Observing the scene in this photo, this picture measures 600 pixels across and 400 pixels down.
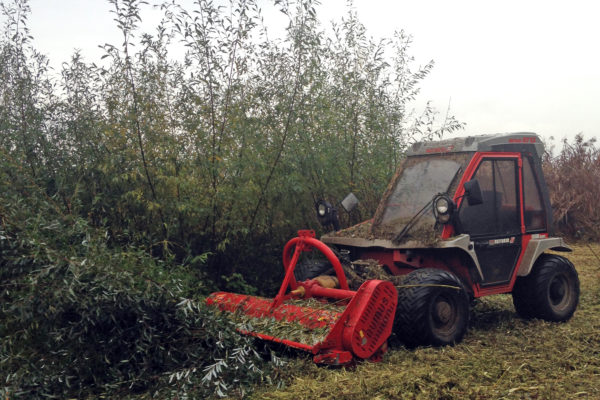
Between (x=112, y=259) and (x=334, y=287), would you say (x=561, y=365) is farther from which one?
(x=112, y=259)

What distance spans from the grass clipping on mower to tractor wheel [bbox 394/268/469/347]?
541mm

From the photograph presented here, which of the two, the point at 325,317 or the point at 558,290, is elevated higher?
the point at 325,317

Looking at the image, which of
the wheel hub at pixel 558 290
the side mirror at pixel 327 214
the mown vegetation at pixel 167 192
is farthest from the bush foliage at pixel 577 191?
the side mirror at pixel 327 214

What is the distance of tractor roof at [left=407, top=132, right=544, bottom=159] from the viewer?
6.15 meters

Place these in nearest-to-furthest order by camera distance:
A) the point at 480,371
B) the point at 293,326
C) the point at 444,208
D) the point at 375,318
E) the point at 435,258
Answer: the point at 480,371 < the point at 375,318 < the point at 293,326 < the point at 444,208 < the point at 435,258

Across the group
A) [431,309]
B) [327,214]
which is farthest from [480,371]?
[327,214]

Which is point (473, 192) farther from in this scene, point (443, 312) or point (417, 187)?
point (443, 312)

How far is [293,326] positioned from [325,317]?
0.28m

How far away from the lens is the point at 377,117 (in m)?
8.40

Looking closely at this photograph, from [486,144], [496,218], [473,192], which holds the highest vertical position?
[486,144]

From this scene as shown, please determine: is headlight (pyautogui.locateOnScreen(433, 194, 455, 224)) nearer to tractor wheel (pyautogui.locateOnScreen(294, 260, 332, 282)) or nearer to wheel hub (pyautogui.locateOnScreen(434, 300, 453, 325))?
wheel hub (pyautogui.locateOnScreen(434, 300, 453, 325))

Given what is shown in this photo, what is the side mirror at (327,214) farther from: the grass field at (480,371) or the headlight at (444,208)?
the grass field at (480,371)

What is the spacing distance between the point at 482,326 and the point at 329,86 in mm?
3756

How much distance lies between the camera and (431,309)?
5.19 meters
